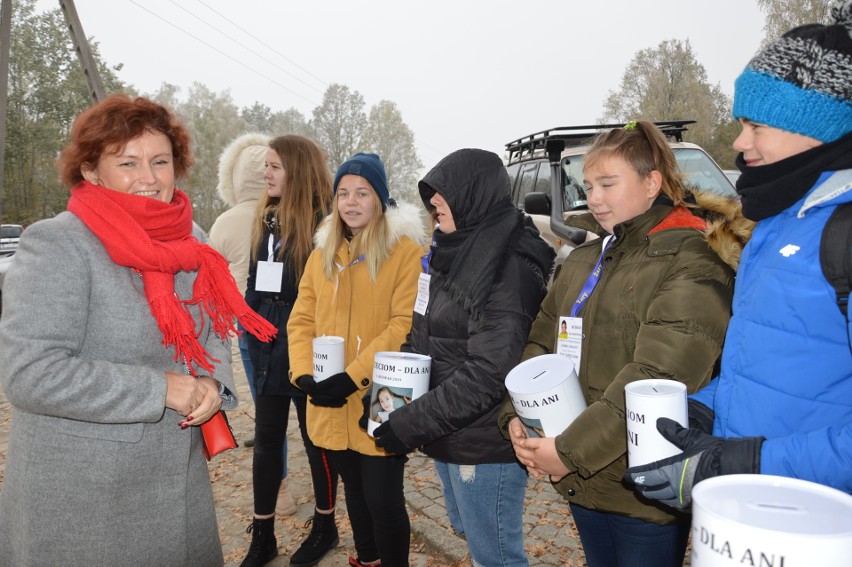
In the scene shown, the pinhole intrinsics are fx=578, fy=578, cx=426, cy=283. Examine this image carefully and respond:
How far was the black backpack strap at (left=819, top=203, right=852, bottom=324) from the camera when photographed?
51.5 inches

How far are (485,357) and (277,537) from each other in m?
2.48

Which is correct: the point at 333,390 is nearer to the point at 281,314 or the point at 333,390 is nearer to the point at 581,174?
Answer: the point at 281,314

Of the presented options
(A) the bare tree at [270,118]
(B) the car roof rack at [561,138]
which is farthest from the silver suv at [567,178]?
(A) the bare tree at [270,118]

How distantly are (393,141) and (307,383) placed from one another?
2015 inches

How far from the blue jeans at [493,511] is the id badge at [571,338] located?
56cm

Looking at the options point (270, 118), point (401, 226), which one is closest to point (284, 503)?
point (401, 226)

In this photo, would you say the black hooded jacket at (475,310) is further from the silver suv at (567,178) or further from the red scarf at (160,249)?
the silver suv at (567,178)

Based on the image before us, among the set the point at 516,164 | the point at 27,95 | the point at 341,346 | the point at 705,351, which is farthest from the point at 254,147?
the point at 27,95

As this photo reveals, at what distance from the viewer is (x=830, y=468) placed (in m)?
1.26

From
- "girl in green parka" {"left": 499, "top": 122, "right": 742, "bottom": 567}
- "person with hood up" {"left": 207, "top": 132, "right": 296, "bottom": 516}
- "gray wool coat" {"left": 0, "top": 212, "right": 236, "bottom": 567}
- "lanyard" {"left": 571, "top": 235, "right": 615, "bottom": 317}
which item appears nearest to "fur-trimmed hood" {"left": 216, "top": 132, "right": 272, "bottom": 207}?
"person with hood up" {"left": 207, "top": 132, "right": 296, "bottom": 516}

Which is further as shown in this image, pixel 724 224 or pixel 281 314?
pixel 281 314

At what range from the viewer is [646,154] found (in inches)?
83.3

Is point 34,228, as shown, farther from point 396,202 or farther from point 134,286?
point 396,202

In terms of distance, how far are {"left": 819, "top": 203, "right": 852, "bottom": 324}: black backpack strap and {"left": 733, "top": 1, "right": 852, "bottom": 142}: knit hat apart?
264 mm
